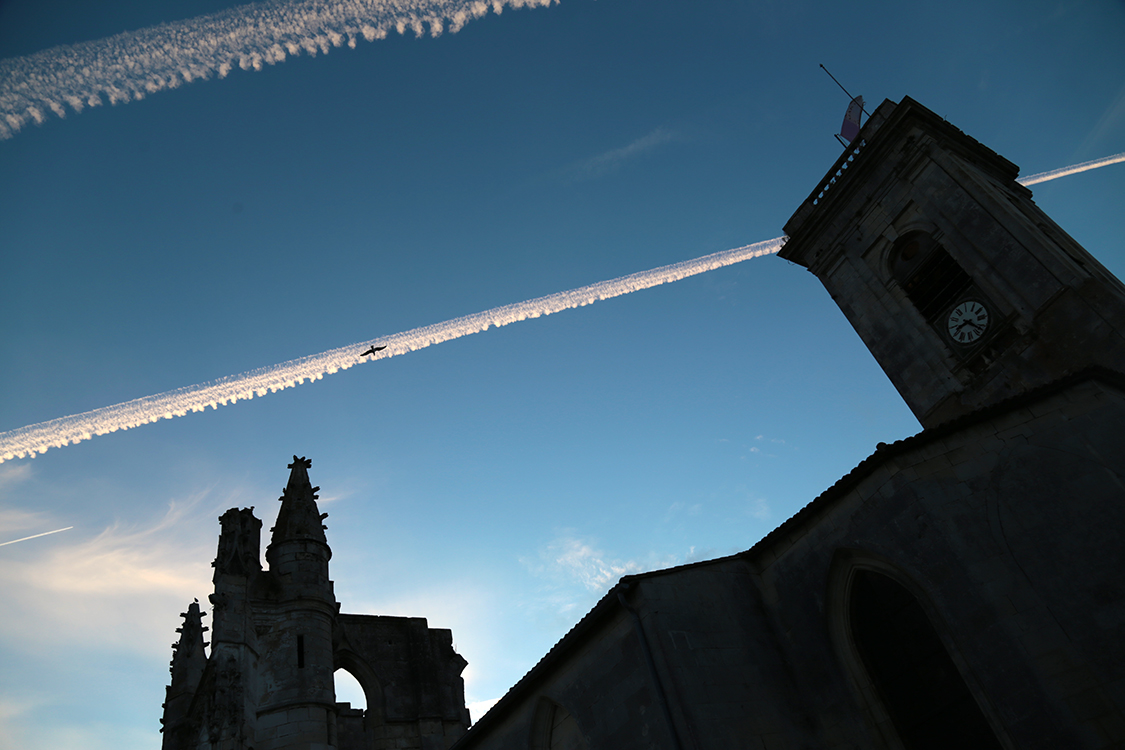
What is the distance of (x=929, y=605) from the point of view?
30.7ft

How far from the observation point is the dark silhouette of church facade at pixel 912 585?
8578 millimetres

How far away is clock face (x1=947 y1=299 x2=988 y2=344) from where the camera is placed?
1546 cm

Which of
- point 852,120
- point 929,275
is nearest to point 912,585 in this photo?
point 929,275

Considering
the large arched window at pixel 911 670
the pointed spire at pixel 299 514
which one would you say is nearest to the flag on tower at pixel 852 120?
the large arched window at pixel 911 670

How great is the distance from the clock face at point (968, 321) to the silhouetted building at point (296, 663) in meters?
17.2

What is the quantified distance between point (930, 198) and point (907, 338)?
3527 mm

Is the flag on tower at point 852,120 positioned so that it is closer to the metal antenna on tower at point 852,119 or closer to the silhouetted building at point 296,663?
the metal antenna on tower at point 852,119


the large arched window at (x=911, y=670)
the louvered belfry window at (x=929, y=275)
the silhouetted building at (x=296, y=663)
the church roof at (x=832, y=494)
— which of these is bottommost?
the large arched window at (x=911, y=670)

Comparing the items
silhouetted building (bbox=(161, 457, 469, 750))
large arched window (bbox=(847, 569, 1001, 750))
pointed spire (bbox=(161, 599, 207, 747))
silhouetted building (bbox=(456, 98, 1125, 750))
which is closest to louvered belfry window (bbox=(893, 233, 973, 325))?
silhouetted building (bbox=(456, 98, 1125, 750))

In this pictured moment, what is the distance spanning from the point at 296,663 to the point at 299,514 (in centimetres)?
434

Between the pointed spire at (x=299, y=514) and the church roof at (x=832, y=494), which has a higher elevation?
the pointed spire at (x=299, y=514)

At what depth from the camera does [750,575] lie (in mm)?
12039

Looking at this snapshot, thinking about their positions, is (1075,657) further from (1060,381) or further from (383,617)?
(383,617)

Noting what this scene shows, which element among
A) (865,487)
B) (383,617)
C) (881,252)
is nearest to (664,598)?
(865,487)
